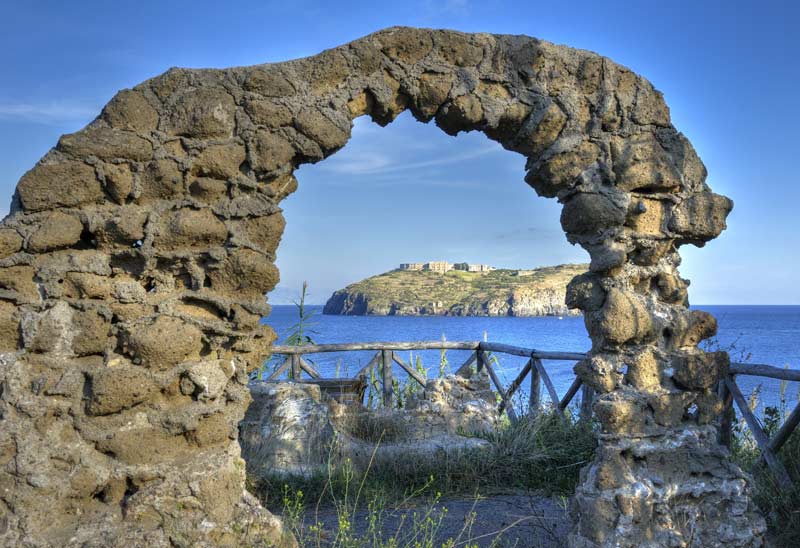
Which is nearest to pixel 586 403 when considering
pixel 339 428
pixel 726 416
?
pixel 726 416

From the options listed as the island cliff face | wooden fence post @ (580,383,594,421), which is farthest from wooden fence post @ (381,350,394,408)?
the island cliff face

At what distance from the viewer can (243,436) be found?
590 centimetres

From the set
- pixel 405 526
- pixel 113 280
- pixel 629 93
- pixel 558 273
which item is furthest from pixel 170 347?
pixel 558 273

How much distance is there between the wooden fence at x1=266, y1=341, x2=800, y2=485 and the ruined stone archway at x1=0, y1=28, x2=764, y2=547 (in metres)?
1.02

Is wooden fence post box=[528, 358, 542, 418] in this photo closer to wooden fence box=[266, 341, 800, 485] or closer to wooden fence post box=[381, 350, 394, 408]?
wooden fence box=[266, 341, 800, 485]

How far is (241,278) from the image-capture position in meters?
3.45

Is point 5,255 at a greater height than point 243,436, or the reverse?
point 5,255

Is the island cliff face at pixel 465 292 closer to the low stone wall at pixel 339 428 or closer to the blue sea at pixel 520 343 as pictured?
the blue sea at pixel 520 343

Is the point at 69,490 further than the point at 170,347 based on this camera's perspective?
No

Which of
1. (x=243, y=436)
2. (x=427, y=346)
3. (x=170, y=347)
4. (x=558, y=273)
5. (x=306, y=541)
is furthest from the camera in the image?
(x=558, y=273)

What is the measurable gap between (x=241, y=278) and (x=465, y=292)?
3147 inches

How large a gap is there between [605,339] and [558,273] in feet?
255

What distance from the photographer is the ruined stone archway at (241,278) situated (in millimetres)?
3105

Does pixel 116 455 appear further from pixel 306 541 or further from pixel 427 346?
pixel 427 346
